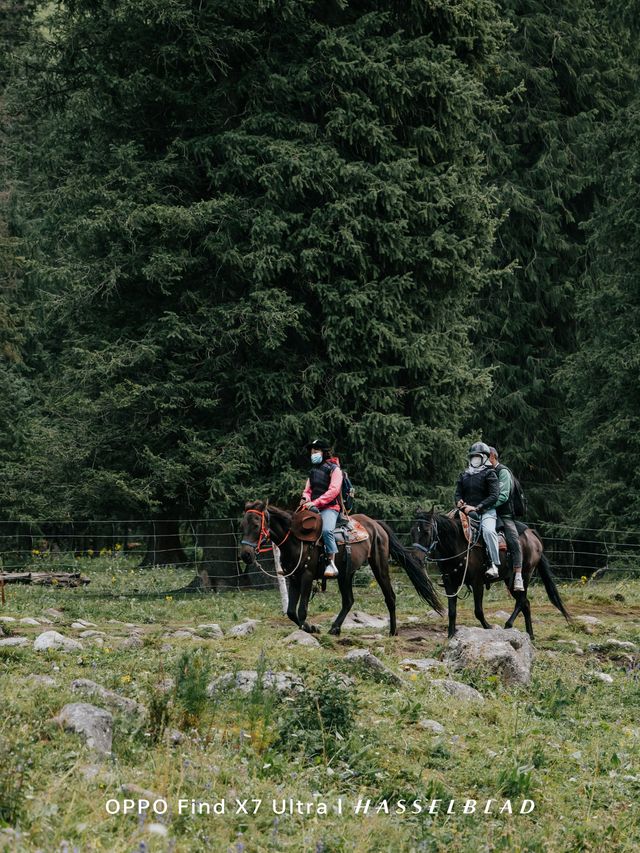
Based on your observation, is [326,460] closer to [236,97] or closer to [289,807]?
[289,807]

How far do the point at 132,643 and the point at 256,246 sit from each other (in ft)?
35.2

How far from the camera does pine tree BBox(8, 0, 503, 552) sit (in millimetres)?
20891

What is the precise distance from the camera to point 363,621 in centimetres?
1692

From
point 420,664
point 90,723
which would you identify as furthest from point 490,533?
point 90,723

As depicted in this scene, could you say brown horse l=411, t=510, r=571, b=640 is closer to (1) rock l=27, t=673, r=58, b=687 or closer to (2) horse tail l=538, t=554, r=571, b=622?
(2) horse tail l=538, t=554, r=571, b=622

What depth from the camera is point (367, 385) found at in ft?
71.4

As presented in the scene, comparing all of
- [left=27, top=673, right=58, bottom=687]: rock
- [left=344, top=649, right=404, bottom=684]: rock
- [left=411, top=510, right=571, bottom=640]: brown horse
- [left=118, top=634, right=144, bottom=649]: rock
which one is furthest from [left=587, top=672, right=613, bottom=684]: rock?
[left=27, top=673, right=58, bottom=687]: rock

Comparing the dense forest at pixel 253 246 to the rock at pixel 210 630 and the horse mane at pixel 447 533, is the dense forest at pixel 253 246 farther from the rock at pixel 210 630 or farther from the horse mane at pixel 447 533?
the rock at pixel 210 630

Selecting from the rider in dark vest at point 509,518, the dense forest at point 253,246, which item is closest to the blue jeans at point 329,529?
the rider in dark vest at point 509,518

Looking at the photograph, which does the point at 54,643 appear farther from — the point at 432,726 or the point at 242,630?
the point at 432,726

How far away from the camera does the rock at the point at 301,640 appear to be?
42.0 feet

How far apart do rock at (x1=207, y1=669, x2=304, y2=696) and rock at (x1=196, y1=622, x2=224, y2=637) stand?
4.05m

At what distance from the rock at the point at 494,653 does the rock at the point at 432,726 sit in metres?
2.55

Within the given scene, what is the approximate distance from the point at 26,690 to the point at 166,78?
52.4 feet
